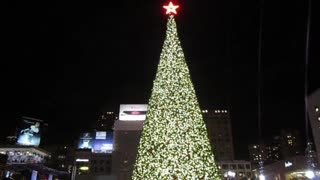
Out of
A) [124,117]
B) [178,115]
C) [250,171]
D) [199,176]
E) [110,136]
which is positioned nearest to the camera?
[199,176]

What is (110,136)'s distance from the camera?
7550 cm

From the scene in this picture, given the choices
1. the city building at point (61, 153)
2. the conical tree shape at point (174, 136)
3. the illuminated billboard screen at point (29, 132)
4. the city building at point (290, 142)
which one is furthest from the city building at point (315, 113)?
the city building at point (290, 142)

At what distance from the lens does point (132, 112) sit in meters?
62.1

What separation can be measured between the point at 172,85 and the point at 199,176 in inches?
203

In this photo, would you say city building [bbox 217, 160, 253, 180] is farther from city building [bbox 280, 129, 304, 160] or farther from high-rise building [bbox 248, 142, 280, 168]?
high-rise building [bbox 248, 142, 280, 168]

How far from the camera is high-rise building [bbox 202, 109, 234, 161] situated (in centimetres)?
10538

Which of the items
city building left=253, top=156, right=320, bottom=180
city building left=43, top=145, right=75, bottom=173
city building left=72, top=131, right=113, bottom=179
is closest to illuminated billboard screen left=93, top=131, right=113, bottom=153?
city building left=72, top=131, right=113, bottom=179

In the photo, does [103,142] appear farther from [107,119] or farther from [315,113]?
[107,119]

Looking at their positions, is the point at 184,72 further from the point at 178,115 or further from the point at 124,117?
the point at 124,117

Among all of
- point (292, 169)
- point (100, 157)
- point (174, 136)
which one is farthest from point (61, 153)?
point (174, 136)

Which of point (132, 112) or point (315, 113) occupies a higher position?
point (132, 112)

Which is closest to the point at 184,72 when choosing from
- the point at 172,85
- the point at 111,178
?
the point at 172,85

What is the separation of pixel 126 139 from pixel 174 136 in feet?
149

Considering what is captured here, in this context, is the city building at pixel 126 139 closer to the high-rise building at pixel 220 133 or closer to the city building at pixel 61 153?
the high-rise building at pixel 220 133
